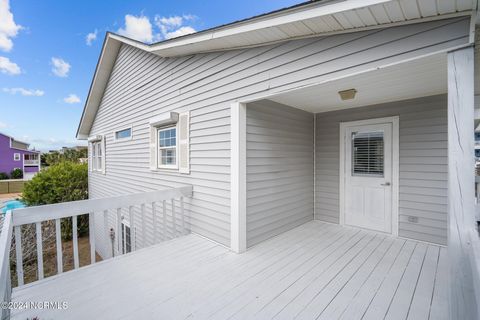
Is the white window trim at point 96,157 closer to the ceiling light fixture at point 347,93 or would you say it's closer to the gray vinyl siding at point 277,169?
the gray vinyl siding at point 277,169

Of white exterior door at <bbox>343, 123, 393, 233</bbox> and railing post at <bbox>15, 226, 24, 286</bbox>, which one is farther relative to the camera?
white exterior door at <bbox>343, 123, 393, 233</bbox>

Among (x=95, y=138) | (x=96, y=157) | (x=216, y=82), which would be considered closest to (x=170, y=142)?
(x=216, y=82)

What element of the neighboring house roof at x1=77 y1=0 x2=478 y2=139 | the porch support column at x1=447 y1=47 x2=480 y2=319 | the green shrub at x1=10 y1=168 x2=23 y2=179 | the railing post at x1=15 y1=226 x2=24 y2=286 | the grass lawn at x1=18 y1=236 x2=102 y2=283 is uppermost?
the neighboring house roof at x1=77 y1=0 x2=478 y2=139

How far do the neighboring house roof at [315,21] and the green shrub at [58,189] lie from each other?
9.40 meters

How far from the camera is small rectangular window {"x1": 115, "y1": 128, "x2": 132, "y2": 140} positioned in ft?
21.8

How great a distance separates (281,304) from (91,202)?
257cm

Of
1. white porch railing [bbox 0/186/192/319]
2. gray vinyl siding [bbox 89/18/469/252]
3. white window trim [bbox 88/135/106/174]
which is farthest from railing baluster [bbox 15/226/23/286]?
white window trim [bbox 88/135/106/174]

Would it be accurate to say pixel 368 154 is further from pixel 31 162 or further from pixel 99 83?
pixel 31 162

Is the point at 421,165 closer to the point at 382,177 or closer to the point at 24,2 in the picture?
the point at 382,177

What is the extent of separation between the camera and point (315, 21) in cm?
213

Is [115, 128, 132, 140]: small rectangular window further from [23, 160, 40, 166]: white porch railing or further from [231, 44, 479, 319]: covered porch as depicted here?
[23, 160, 40, 166]: white porch railing

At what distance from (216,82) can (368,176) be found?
3.22 metres

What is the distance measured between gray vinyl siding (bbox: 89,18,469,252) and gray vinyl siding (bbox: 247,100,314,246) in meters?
0.41

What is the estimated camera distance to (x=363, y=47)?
A: 211 centimetres
